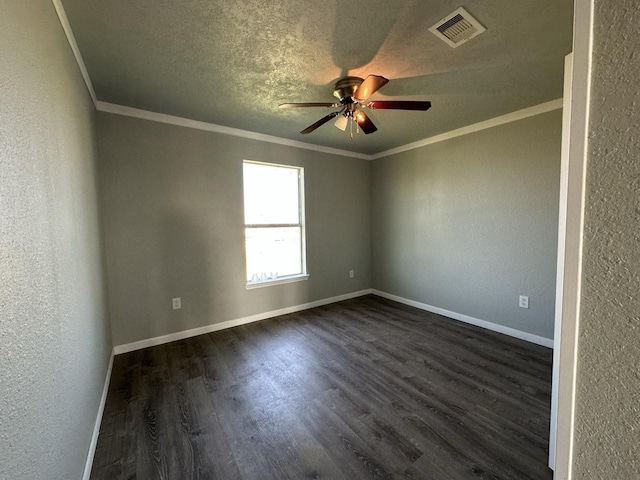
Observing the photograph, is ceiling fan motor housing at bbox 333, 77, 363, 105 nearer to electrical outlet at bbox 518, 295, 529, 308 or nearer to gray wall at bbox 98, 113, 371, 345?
gray wall at bbox 98, 113, 371, 345

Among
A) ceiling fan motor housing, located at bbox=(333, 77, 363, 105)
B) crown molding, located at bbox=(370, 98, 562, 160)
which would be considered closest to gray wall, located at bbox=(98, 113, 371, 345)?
crown molding, located at bbox=(370, 98, 562, 160)

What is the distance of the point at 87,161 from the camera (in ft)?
6.41

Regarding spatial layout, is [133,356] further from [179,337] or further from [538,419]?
[538,419]

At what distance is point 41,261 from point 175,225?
2.03m

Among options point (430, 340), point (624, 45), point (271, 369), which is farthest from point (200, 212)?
point (624, 45)

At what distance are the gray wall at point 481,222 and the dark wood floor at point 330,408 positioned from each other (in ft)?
1.83

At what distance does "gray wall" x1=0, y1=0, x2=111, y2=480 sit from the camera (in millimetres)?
770

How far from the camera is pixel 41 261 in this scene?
0.98 m

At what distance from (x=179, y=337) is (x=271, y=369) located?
1.28m

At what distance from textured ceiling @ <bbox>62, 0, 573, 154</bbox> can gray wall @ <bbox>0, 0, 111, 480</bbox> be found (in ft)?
1.29

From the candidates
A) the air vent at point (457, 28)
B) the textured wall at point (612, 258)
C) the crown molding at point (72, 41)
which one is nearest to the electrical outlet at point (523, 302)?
the air vent at point (457, 28)

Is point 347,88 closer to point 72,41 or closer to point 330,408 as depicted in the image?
point 72,41

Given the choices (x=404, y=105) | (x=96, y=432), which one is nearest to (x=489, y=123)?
(x=404, y=105)

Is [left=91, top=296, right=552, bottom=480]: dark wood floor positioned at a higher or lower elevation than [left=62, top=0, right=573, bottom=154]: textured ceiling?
lower
